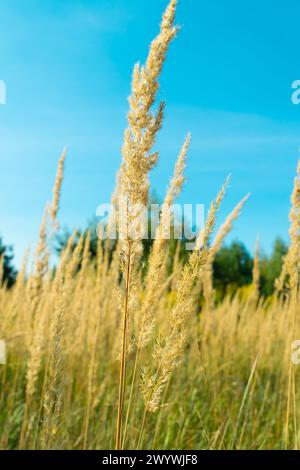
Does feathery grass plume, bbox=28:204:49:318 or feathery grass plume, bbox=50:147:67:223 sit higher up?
feathery grass plume, bbox=50:147:67:223

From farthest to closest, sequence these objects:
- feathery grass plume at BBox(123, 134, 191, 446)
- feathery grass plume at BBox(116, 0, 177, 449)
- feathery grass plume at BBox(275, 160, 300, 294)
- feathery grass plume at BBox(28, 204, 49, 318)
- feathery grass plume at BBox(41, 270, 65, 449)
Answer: feathery grass plume at BBox(28, 204, 49, 318), feathery grass plume at BBox(275, 160, 300, 294), feathery grass plume at BBox(41, 270, 65, 449), feathery grass plume at BBox(123, 134, 191, 446), feathery grass plume at BBox(116, 0, 177, 449)

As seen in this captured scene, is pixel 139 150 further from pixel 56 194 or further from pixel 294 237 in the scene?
pixel 56 194

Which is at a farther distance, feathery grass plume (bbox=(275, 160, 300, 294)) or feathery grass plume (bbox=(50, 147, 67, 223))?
feathery grass plume (bbox=(50, 147, 67, 223))

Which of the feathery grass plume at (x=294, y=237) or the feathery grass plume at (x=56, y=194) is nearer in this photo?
the feathery grass plume at (x=294, y=237)

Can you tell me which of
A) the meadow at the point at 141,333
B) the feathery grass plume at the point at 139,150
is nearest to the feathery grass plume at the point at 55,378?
the meadow at the point at 141,333

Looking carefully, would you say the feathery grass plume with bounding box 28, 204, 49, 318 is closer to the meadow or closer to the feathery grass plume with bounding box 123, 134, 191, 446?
the meadow

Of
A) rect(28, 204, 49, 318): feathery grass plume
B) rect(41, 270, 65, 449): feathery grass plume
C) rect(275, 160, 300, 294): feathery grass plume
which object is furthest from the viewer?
rect(28, 204, 49, 318): feathery grass plume

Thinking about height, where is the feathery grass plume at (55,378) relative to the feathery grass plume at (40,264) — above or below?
below

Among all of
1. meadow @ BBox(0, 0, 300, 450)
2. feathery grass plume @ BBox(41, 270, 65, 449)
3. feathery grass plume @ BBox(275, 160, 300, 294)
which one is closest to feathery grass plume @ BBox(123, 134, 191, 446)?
meadow @ BBox(0, 0, 300, 450)

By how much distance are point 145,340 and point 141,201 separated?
43 cm

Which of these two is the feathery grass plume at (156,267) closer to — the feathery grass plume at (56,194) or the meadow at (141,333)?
the meadow at (141,333)

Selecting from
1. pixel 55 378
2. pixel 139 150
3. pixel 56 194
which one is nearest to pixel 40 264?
pixel 56 194

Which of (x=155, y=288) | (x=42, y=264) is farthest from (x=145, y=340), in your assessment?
(x=42, y=264)

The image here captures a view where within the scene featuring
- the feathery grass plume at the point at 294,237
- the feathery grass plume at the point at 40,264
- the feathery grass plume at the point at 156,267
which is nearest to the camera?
the feathery grass plume at the point at 156,267
